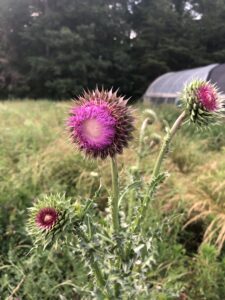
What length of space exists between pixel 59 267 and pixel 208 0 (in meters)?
28.9

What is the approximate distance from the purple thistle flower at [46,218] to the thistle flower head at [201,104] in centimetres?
58

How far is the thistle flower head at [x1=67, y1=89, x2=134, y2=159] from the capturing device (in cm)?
156

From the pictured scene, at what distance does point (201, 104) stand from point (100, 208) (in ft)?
8.16

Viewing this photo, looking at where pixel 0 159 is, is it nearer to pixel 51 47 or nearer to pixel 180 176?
pixel 180 176

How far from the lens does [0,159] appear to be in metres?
4.74

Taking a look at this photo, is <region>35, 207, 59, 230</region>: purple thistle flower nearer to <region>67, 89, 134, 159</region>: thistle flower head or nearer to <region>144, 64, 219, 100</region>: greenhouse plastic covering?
<region>67, 89, 134, 159</region>: thistle flower head

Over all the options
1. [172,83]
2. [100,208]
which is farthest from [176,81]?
[100,208]

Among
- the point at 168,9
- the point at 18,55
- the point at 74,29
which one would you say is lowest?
the point at 18,55

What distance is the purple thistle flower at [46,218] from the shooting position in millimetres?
1713

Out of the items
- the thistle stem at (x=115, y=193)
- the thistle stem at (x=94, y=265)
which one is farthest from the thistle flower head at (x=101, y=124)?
the thistle stem at (x=94, y=265)

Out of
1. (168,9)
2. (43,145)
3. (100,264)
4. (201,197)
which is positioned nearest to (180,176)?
(201,197)

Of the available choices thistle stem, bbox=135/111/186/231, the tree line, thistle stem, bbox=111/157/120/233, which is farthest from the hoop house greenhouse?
thistle stem, bbox=111/157/120/233

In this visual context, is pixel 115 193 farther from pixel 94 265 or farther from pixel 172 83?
pixel 172 83

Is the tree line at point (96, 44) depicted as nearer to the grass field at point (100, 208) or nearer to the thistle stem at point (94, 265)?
the grass field at point (100, 208)
